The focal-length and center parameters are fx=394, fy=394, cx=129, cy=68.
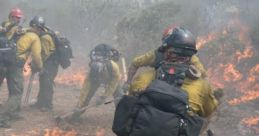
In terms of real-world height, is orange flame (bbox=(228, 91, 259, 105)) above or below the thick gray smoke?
below

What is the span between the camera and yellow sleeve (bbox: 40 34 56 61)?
32.1ft

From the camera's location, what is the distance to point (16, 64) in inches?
355

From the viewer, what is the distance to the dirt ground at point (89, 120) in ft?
29.0

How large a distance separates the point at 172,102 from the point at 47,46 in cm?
689

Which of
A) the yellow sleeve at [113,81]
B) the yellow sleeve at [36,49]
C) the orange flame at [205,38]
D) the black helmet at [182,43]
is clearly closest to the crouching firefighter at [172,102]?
the black helmet at [182,43]

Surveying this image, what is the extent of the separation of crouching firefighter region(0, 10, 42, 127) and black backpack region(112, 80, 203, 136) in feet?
19.1

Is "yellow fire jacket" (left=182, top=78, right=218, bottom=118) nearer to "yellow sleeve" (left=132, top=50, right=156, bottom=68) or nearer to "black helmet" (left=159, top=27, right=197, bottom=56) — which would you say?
"black helmet" (left=159, top=27, right=197, bottom=56)

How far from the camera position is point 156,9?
55.8ft

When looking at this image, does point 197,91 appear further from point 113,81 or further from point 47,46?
point 47,46

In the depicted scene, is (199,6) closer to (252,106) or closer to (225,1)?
(225,1)

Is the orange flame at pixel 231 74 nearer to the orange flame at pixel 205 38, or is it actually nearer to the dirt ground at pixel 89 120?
the dirt ground at pixel 89 120

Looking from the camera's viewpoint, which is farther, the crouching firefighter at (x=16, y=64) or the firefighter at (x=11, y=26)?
the firefighter at (x=11, y=26)

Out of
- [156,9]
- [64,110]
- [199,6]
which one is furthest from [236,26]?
[64,110]

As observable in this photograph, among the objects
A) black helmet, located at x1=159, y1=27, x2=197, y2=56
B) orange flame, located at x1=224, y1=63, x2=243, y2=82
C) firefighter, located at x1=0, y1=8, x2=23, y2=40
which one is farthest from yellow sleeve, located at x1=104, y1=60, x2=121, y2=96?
black helmet, located at x1=159, y1=27, x2=197, y2=56
